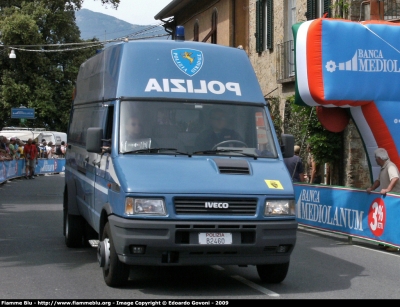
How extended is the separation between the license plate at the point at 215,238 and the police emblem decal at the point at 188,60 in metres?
2.27

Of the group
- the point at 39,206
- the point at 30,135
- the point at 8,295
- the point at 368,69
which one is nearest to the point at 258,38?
the point at 39,206

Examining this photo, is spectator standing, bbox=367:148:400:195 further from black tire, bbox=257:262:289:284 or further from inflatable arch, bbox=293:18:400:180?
black tire, bbox=257:262:289:284

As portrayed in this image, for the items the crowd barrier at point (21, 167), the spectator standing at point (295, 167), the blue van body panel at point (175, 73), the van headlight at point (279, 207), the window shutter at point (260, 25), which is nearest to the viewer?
the van headlight at point (279, 207)

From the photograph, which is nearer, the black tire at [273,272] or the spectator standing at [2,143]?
the black tire at [273,272]

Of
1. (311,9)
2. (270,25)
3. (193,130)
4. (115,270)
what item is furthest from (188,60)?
(270,25)

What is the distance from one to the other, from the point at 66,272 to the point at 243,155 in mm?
2719

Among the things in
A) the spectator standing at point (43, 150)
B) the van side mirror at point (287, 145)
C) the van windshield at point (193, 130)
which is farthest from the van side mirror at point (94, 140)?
the spectator standing at point (43, 150)

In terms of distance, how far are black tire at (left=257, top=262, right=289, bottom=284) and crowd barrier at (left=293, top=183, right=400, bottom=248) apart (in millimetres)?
3943

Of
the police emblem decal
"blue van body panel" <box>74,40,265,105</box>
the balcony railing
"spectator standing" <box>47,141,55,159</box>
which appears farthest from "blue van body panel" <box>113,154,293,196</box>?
"spectator standing" <box>47,141,55,159</box>

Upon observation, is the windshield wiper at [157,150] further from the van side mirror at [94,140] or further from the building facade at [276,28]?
the building facade at [276,28]

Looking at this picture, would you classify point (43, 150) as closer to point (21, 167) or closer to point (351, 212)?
point (21, 167)

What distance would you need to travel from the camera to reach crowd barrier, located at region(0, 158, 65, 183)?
1241 inches

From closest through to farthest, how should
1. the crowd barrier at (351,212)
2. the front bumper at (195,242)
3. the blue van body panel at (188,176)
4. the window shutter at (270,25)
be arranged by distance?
1. the front bumper at (195,242)
2. the blue van body panel at (188,176)
3. the crowd barrier at (351,212)
4. the window shutter at (270,25)

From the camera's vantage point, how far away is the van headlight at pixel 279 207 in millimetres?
8484
